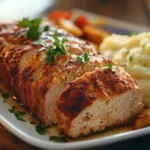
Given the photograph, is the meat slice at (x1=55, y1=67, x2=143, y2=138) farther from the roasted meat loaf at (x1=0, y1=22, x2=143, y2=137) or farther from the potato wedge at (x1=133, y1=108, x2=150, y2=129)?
the potato wedge at (x1=133, y1=108, x2=150, y2=129)

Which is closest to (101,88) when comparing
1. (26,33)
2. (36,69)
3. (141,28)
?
(36,69)

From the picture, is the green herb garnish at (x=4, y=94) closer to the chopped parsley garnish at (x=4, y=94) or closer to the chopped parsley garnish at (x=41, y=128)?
the chopped parsley garnish at (x=4, y=94)

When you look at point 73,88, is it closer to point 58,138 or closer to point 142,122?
point 58,138

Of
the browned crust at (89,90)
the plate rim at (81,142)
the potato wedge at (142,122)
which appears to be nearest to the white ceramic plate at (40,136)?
the plate rim at (81,142)

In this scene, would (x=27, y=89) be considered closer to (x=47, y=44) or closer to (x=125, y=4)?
(x=47, y=44)

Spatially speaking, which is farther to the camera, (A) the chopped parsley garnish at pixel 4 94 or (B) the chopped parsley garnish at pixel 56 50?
(A) the chopped parsley garnish at pixel 4 94

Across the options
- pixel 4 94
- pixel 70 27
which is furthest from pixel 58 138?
pixel 70 27
